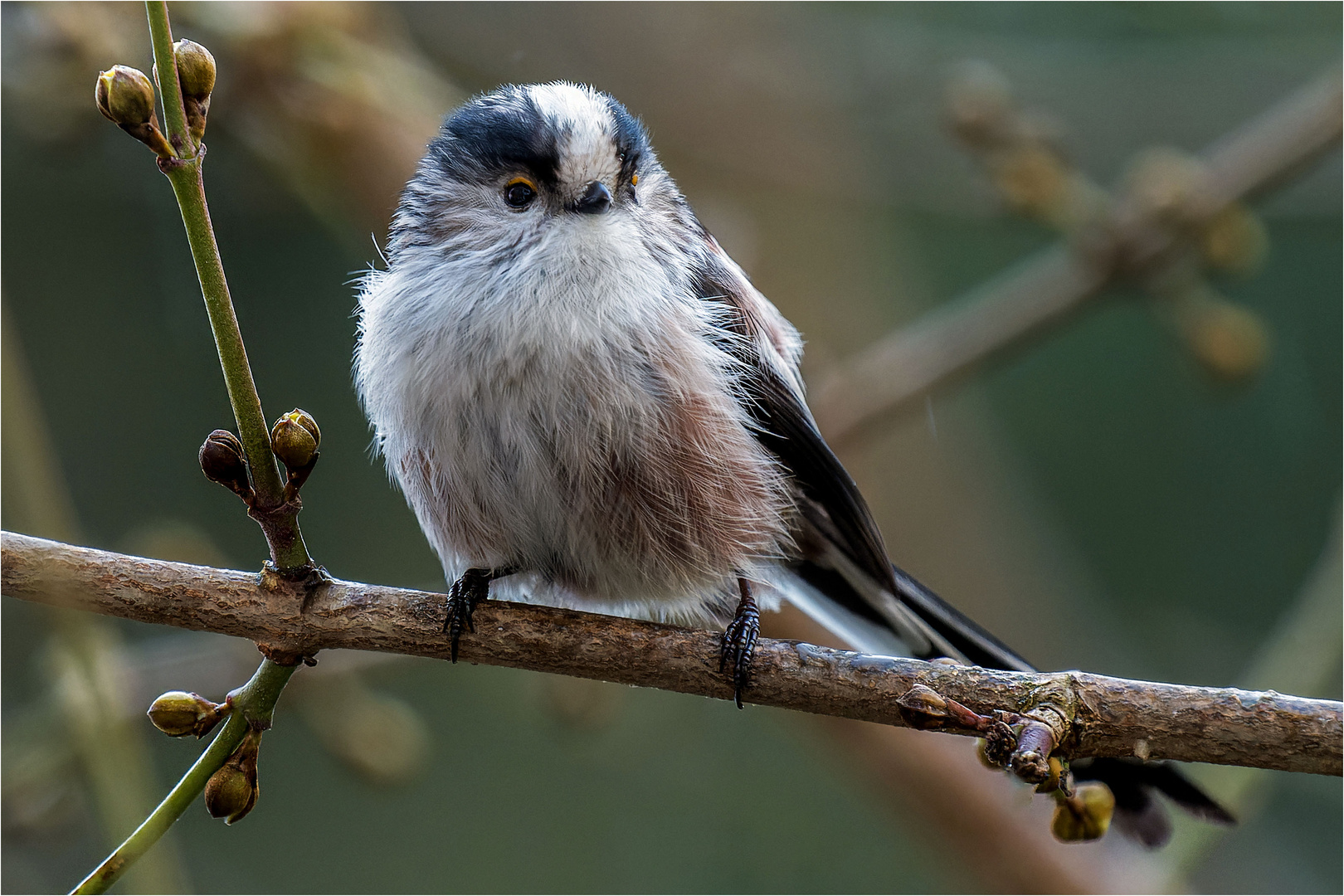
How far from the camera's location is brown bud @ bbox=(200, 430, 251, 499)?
1.72 m

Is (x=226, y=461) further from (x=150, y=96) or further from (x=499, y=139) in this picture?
(x=499, y=139)

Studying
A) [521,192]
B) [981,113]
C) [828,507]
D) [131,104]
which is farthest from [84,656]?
[981,113]

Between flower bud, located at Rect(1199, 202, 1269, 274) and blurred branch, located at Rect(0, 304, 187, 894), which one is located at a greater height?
flower bud, located at Rect(1199, 202, 1269, 274)

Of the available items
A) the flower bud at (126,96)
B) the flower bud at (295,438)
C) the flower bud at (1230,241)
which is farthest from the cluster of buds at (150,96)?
the flower bud at (1230,241)

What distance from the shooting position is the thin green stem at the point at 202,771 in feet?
5.08

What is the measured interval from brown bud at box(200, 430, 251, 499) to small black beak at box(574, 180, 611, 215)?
938 millimetres

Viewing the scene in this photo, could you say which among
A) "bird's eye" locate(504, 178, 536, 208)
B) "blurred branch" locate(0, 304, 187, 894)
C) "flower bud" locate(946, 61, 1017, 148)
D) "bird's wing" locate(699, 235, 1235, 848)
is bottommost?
"blurred branch" locate(0, 304, 187, 894)

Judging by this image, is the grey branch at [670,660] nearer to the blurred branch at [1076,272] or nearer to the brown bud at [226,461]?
the brown bud at [226,461]

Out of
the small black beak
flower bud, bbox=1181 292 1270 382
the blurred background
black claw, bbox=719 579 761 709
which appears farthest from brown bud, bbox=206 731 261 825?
flower bud, bbox=1181 292 1270 382

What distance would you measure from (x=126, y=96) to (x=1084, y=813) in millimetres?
1702

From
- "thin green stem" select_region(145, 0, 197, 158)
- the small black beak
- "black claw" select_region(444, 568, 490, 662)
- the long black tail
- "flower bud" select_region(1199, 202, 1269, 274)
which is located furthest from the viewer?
"flower bud" select_region(1199, 202, 1269, 274)

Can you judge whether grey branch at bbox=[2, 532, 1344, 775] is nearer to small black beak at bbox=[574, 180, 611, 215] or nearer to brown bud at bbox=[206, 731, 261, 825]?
brown bud at bbox=[206, 731, 261, 825]

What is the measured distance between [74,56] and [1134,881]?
11.3ft

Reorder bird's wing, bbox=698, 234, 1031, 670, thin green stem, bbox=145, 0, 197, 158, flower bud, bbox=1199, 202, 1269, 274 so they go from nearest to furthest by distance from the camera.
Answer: thin green stem, bbox=145, 0, 197, 158 → bird's wing, bbox=698, 234, 1031, 670 → flower bud, bbox=1199, 202, 1269, 274
